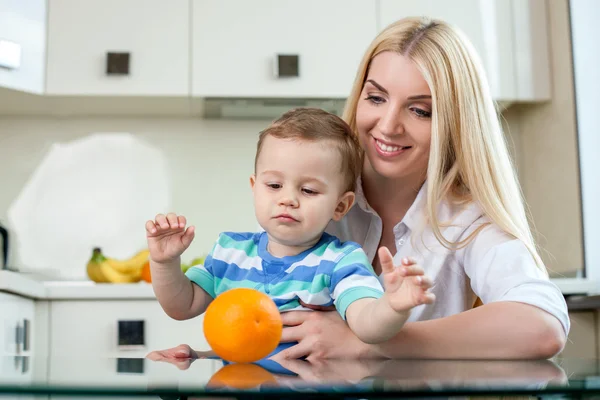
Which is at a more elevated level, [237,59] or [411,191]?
[237,59]

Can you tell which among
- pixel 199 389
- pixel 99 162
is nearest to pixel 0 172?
pixel 99 162

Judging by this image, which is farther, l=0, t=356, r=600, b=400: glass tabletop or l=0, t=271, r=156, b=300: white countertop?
l=0, t=271, r=156, b=300: white countertop

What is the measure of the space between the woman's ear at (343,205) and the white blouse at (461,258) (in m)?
0.23

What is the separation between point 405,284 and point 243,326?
17 centimetres

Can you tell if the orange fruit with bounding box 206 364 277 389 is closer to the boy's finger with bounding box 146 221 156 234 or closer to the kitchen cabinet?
the boy's finger with bounding box 146 221 156 234

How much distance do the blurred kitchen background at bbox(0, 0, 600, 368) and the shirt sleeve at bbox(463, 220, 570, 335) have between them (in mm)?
1518

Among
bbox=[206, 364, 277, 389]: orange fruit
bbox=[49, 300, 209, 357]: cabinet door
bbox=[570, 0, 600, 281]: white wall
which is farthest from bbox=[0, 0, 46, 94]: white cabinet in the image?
bbox=[206, 364, 277, 389]: orange fruit

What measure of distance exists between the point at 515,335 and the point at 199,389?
704mm

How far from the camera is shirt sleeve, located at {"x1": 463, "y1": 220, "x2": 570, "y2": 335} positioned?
3.81 ft

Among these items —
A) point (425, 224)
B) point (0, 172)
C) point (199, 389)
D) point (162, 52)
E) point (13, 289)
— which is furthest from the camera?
point (0, 172)

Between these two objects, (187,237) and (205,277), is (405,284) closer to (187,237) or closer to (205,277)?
(187,237)

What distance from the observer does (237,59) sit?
2.98 m

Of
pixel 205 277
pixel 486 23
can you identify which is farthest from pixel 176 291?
pixel 486 23

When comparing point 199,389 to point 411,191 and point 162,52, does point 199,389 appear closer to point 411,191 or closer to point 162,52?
point 411,191
